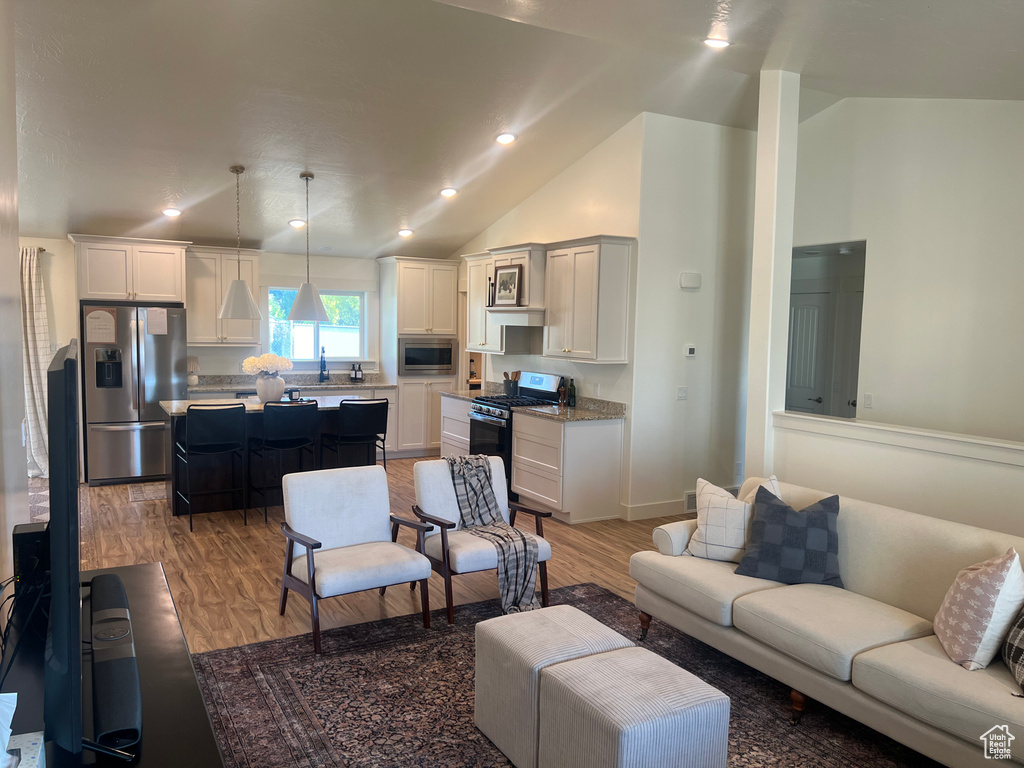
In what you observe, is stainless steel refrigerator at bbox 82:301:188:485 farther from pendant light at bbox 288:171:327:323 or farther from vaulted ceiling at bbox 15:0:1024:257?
pendant light at bbox 288:171:327:323

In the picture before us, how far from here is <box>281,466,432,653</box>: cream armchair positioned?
11.2 feet

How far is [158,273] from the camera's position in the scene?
273 inches

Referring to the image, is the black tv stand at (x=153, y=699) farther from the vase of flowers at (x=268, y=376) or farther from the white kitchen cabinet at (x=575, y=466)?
the vase of flowers at (x=268, y=376)

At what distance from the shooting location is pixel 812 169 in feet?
18.9

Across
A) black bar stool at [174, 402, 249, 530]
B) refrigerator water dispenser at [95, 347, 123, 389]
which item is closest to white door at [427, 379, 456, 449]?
black bar stool at [174, 402, 249, 530]

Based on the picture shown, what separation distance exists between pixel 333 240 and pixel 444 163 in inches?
90.6

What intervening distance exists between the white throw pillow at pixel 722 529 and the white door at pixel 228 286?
5428 mm

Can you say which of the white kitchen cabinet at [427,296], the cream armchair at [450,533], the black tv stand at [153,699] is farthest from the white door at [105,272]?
the black tv stand at [153,699]

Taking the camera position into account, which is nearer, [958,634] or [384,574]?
[958,634]

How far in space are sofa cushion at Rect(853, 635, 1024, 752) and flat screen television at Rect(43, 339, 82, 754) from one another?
243cm

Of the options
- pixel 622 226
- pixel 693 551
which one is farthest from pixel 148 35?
pixel 693 551

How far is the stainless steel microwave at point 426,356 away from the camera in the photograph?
27.2ft

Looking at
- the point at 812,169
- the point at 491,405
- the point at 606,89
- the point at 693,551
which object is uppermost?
the point at 606,89

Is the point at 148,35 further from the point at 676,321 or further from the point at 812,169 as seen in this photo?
the point at 812,169
